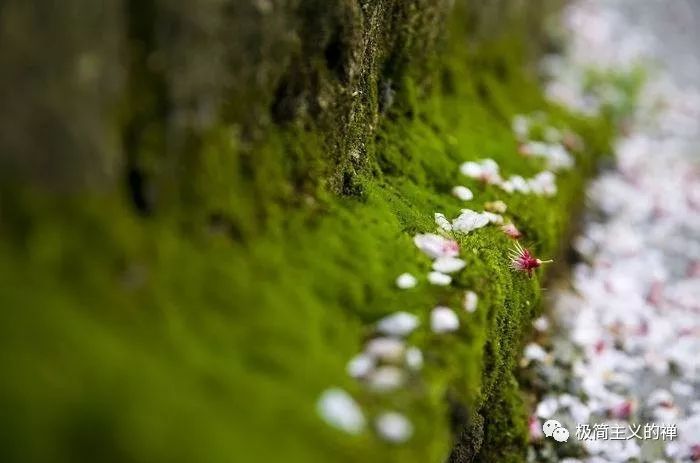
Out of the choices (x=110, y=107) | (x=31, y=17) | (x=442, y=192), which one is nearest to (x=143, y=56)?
(x=110, y=107)

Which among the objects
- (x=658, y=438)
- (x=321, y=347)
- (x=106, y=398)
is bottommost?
(x=106, y=398)

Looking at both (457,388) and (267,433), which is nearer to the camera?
(267,433)

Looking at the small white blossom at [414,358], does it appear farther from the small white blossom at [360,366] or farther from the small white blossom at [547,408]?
the small white blossom at [547,408]

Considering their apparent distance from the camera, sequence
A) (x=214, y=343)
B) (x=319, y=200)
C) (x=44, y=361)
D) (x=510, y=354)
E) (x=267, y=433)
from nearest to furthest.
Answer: (x=44, y=361) → (x=267, y=433) → (x=214, y=343) → (x=319, y=200) → (x=510, y=354)

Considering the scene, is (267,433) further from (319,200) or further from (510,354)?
(510,354)

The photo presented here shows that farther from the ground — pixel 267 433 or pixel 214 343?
pixel 214 343

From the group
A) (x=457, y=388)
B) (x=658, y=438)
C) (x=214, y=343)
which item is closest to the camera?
(x=214, y=343)

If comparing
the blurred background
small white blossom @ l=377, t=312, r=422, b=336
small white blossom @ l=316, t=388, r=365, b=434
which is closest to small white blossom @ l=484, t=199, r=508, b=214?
the blurred background
